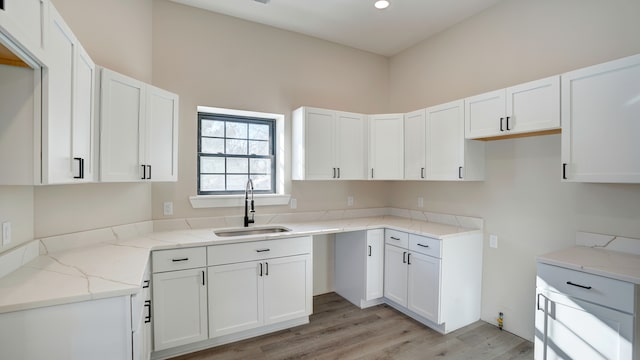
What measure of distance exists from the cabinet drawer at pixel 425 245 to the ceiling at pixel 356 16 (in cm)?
236

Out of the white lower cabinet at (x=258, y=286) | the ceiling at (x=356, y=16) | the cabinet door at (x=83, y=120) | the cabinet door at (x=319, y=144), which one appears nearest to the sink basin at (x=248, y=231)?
the white lower cabinet at (x=258, y=286)

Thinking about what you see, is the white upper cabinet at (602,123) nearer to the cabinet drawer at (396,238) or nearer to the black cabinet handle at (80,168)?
the cabinet drawer at (396,238)

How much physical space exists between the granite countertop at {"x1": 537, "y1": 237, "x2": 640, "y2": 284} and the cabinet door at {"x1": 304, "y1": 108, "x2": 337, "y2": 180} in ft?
6.86


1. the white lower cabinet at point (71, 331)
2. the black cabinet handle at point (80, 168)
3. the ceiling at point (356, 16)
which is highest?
the ceiling at point (356, 16)

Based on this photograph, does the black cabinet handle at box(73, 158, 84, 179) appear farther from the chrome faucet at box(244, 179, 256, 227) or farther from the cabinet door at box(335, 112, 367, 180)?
the cabinet door at box(335, 112, 367, 180)

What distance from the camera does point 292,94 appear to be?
346 cm

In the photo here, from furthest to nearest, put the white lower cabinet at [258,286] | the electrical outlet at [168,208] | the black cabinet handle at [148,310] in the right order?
the electrical outlet at [168,208] → the white lower cabinet at [258,286] → the black cabinet handle at [148,310]

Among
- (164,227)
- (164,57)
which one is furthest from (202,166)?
(164,57)

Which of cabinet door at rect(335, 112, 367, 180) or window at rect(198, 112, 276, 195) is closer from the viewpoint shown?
window at rect(198, 112, 276, 195)

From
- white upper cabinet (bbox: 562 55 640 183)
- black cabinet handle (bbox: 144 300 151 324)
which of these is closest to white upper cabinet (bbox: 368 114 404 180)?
white upper cabinet (bbox: 562 55 640 183)

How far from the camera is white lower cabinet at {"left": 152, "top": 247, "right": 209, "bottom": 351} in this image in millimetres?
2213

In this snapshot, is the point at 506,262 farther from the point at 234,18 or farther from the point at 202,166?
the point at 234,18

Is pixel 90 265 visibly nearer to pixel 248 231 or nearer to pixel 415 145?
pixel 248 231

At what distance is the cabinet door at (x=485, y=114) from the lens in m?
2.50
